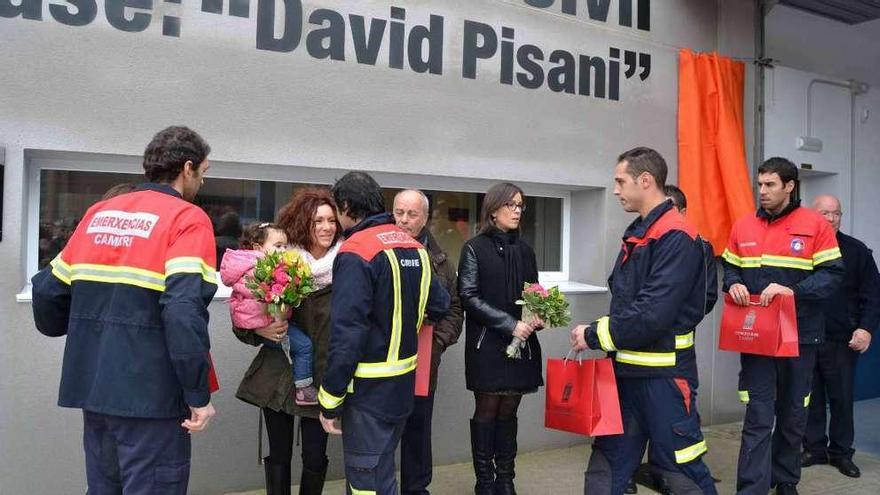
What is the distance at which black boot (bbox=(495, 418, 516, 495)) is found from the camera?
4.50 meters

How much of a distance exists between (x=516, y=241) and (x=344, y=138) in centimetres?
139

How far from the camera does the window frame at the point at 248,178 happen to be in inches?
169

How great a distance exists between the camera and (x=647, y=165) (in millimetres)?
3594

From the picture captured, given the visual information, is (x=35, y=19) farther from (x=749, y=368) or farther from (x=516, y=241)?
(x=749, y=368)


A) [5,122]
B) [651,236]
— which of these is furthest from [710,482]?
[5,122]

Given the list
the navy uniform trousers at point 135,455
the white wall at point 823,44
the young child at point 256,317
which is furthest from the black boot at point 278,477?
the white wall at point 823,44

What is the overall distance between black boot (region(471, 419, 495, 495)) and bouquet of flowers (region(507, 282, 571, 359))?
1.78ft

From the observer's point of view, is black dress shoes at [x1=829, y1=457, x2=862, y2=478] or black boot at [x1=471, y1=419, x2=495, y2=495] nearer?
black boot at [x1=471, y1=419, x2=495, y2=495]

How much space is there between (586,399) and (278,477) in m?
1.65

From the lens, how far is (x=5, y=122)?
13.4ft

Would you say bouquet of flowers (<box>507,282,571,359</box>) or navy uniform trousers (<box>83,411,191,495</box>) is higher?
bouquet of flowers (<box>507,282,571,359</box>)

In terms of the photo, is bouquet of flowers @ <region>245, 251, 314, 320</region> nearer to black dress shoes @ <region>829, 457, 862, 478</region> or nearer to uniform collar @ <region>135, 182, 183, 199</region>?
uniform collar @ <region>135, 182, 183, 199</region>

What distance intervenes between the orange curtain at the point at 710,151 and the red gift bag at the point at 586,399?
3.16 m

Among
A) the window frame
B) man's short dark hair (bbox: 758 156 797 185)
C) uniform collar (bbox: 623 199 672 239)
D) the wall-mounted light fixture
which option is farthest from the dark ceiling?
uniform collar (bbox: 623 199 672 239)
